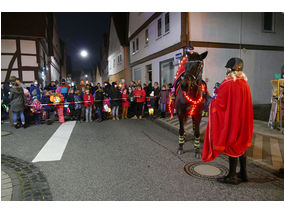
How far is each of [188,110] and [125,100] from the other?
21.5 ft

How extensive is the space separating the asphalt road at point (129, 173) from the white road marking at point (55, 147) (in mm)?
181

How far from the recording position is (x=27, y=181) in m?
3.85

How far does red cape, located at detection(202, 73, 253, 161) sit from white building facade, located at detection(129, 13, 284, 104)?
9124mm

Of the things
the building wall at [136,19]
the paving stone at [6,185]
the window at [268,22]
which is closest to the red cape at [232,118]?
the paving stone at [6,185]

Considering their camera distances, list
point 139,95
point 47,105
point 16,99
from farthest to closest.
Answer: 1. point 139,95
2. point 47,105
3. point 16,99

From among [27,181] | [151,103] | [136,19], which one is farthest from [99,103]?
[136,19]

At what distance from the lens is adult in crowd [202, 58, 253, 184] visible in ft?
11.0

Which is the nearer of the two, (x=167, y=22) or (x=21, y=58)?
(x=167, y=22)

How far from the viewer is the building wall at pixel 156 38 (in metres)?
12.8

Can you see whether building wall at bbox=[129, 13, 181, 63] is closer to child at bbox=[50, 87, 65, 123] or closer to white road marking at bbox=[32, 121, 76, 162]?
child at bbox=[50, 87, 65, 123]

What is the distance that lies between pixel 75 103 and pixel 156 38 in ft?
29.5

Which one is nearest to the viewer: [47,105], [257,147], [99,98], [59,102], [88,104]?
[257,147]

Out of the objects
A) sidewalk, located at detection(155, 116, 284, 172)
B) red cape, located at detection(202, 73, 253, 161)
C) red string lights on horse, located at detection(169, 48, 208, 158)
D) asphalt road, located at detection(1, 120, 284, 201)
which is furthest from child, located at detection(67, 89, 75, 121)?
red cape, located at detection(202, 73, 253, 161)

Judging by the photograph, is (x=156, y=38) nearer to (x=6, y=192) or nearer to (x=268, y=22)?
(x=268, y=22)
